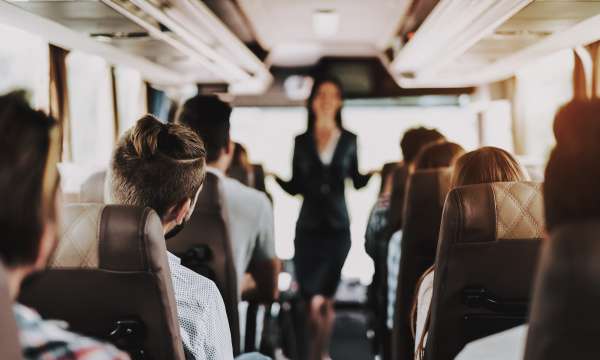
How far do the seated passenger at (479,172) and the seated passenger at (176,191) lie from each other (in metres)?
0.72

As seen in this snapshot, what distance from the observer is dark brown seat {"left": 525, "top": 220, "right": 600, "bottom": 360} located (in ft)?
3.10

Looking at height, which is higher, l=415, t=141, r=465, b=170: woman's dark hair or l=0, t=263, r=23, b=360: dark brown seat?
l=415, t=141, r=465, b=170: woman's dark hair

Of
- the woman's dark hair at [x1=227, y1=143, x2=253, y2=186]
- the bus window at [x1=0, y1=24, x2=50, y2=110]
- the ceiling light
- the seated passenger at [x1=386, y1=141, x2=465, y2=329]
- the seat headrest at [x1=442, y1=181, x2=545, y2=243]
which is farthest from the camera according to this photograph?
the ceiling light

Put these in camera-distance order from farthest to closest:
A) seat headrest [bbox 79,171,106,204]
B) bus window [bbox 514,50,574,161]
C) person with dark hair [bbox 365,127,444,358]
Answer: bus window [bbox 514,50,574,161], person with dark hair [bbox 365,127,444,358], seat headrest [bbox 79,171,106,204]

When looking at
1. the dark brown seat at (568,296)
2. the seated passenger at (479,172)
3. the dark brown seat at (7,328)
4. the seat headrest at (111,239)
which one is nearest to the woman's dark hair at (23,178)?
the dark brown seat at (7,328)

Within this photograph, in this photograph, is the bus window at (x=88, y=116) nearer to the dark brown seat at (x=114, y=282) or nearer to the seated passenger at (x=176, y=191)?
the seated passenger at (x=176, y=191)

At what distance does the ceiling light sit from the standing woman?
2086mm

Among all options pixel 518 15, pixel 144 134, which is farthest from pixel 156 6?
pixel 518 15

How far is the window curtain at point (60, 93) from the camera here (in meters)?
4.27

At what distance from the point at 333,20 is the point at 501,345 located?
5756 millimetres

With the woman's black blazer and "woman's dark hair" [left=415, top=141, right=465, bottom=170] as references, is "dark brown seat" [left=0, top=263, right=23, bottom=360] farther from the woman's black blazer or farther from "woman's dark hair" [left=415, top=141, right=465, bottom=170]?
the woman's black blazer

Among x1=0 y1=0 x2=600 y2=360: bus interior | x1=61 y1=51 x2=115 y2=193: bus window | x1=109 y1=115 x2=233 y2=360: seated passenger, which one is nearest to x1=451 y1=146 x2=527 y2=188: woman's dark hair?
x1=0 y1=0 x2=600 y2=360: bus interior

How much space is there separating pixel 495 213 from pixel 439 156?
4.46 feet

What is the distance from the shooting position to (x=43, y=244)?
3.57 feet
